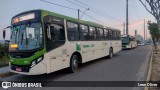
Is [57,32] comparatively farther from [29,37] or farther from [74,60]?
[74,60]

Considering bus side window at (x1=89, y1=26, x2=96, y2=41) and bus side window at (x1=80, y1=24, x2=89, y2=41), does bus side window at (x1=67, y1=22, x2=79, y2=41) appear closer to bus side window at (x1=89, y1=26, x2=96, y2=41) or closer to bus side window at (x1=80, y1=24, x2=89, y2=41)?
bus side window at (x1=80, y1=24, x2=89, y2=41)

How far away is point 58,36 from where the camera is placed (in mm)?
9656

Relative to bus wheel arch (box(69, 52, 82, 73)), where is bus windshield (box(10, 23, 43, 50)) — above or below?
above

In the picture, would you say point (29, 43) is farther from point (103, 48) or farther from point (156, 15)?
point (156, 15)

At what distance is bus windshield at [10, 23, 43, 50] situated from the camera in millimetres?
8500

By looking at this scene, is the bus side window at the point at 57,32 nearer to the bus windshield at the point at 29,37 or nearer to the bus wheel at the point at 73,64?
the bus windshield at the point at 29,37

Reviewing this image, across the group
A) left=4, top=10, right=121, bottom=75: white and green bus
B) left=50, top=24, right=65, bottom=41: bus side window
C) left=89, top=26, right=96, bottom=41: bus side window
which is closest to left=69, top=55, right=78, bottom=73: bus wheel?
left=4, top=10, right=121, bottom=75: white and green bus

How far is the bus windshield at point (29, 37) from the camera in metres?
→ 8.50

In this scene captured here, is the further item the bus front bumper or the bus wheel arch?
the bus wheel arch

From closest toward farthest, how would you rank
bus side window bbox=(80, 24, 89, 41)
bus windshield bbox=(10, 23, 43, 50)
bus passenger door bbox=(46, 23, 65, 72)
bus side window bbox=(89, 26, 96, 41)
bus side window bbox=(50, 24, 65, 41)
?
bus windshield bbox=(10, 23, 43, 50) < bus passenger door bbox=(46, 23, 65, 72) < bus side window bbox=(50, 24, 65, 41) < bus side window bbox=(80, 24, 89, 41) < bus side window bbox=(89, 26, 96, 41)

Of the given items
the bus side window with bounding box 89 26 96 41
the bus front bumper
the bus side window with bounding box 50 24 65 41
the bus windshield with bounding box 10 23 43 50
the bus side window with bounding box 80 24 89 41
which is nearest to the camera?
the bus front bumper

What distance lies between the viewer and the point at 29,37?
28.1ft

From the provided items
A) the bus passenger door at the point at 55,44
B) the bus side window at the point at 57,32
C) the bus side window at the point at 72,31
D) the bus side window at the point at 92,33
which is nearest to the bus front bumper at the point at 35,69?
the bus passenger door at the point at 55,44

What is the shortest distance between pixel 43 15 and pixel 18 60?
7.14ft
